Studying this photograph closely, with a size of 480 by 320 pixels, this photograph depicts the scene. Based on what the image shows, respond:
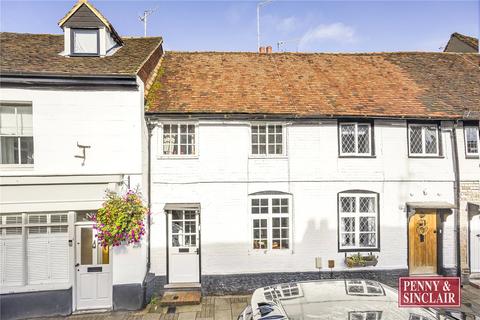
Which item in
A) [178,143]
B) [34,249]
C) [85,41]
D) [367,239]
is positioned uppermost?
[85,41]

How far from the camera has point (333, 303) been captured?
19.0ft

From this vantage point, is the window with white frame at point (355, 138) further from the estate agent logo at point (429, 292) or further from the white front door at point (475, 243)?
the estate agent logo at point (429, 292)

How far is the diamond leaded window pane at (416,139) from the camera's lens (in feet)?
35.3

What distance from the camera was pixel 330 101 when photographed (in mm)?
10922

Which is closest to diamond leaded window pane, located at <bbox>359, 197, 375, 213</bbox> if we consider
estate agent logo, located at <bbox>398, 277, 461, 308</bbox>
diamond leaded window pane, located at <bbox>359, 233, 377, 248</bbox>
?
diamond leaded window pane, located at <bbox>359, 233, 377, 248</bbox>

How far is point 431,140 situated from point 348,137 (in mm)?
3071

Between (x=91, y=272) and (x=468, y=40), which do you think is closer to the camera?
(x=91, y=272)

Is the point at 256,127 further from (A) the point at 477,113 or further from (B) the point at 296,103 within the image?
(A) the point at 477,113

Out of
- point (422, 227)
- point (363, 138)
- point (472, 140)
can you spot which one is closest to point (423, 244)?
point (422, 227)

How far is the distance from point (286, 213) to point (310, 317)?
17.1ft

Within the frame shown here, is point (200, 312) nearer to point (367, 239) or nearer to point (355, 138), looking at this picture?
point (367, 239)

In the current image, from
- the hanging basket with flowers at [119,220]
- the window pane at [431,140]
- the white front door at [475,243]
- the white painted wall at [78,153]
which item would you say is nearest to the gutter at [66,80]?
the white painted wall at [78,153]

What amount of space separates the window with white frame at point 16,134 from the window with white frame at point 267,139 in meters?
6.93

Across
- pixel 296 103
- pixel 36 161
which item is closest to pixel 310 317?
pixel 296 103
